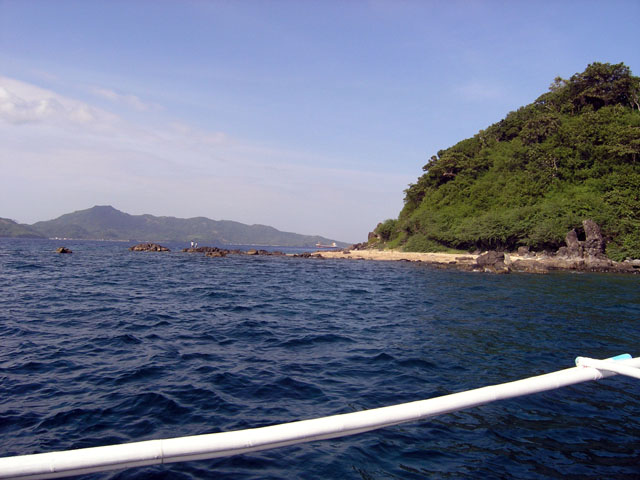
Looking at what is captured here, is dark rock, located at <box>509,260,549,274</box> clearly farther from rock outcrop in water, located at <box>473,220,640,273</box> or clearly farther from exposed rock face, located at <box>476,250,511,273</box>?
exposed rock face, located at <box>476,250,511,273</box>

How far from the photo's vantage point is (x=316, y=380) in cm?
741

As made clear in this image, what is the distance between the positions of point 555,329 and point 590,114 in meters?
60.4

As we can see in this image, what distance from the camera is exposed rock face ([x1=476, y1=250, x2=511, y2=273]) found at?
33.5 m

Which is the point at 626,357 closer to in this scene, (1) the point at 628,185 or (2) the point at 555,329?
(2) the point at 555,329

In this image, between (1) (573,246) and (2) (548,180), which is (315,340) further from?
(2) (548,180)

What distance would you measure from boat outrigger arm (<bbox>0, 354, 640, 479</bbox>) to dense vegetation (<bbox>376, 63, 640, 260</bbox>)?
160 feet

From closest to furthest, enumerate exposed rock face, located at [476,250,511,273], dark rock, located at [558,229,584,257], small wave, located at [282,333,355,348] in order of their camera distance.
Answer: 1. small wave, located at [282,333,355,348]
2. exposed rock face, located at [476,250,511,273]
3. dark rock, located at [558,229,584,257]

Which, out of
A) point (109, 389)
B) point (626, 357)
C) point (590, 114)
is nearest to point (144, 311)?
point (109, 389)

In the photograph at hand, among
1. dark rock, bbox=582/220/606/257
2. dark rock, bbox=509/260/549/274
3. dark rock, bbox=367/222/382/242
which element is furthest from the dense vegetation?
dark rock, bbox=509/260/549/274

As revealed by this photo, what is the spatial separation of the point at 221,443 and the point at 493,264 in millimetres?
38300

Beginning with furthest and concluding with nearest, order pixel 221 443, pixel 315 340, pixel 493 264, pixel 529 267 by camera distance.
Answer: pixel 493 264 → pixel 529 267 → pixel 315 340 → pixel 221 443

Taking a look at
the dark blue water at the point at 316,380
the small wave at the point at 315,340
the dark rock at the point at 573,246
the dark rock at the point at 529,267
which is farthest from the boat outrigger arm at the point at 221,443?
the dark rock at the point at 573,246

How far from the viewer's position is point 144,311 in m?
14.0

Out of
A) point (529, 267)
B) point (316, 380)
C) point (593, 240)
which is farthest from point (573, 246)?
point (316, 380)
